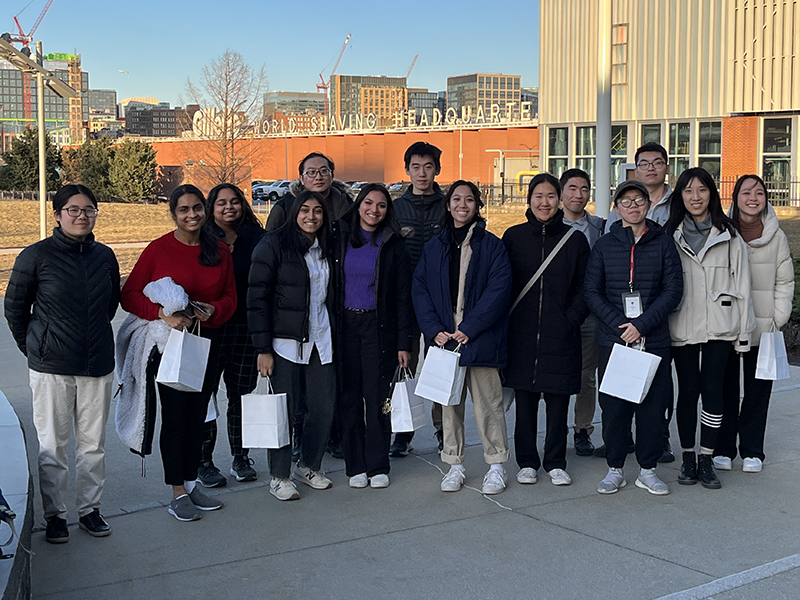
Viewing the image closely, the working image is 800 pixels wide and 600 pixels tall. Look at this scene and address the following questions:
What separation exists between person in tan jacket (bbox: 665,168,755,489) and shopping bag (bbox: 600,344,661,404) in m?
0.39

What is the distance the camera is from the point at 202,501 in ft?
17.7

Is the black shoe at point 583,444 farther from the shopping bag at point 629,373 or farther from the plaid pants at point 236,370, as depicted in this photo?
the plaid pants at point 236,370

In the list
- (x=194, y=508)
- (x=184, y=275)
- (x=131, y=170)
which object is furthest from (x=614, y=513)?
(x=131, y=170)

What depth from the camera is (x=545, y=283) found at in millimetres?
5754

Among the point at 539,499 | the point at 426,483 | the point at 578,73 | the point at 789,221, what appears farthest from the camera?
the point at 578,73

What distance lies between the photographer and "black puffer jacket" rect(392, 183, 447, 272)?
21.2 ft

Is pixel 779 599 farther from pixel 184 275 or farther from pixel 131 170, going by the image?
pixel 131 170

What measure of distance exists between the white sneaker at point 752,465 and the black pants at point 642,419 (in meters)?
0.77

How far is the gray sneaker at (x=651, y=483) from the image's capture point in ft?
18.4

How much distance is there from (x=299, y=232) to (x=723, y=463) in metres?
3.22

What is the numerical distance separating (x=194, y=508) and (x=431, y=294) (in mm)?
1939

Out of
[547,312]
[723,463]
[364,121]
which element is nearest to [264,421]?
[547,312]

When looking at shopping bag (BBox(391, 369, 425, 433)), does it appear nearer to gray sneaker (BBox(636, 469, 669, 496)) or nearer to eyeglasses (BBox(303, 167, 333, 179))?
gray sneaker (BBox(636, 469, 669, 496))

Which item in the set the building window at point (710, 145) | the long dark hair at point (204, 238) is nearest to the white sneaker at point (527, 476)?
the long dark hair at point (204, 238)
